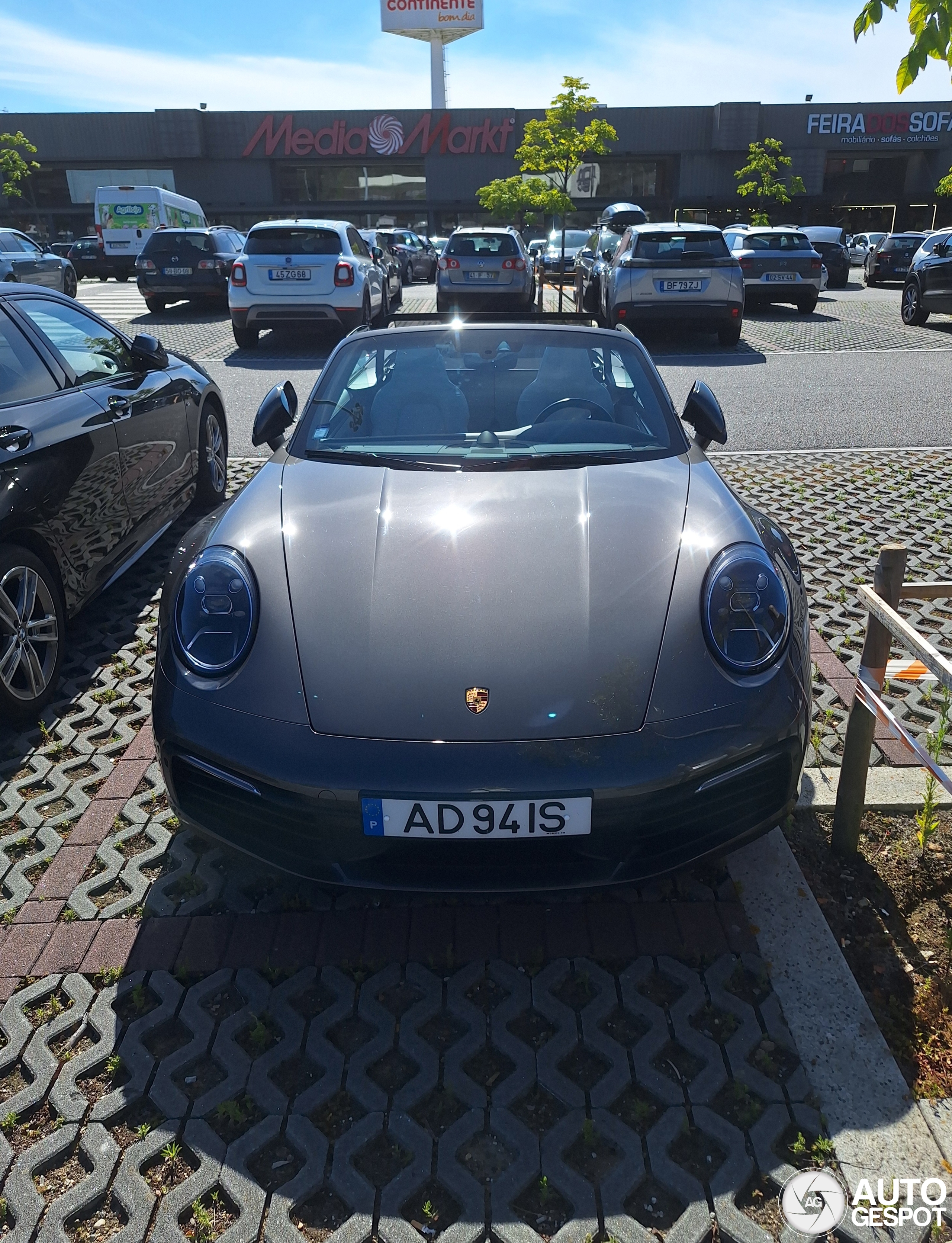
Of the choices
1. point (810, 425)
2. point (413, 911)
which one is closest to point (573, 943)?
point (413, 911)

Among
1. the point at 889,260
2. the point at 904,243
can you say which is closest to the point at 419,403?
the point at 889,260

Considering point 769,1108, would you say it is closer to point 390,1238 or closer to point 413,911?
point 390,1238

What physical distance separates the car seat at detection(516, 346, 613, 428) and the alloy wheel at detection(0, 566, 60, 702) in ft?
6.36

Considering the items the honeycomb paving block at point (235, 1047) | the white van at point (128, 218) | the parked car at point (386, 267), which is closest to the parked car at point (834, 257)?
the parked car at point (386, 267)

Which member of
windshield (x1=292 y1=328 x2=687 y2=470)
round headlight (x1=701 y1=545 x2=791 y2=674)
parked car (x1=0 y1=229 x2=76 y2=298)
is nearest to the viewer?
round headlight (x1=701 y1=545 x2=791 y2=674)

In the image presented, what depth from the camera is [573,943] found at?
7.86ft

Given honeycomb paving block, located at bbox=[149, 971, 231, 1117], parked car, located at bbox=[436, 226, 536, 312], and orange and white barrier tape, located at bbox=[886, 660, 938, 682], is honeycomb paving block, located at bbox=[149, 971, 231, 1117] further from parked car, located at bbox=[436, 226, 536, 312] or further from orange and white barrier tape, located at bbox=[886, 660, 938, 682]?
parked car, located at bbox=[436, 226, 536, 312]

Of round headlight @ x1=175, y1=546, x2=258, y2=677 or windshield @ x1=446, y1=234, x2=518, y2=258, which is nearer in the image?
round headlight @ x1=175, y1=546, x2=258, y2=677

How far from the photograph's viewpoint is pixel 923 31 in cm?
277

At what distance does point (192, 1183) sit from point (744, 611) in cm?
179

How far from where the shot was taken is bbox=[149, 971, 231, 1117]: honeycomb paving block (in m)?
1.96

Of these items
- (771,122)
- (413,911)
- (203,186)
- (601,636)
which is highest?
(771,122)

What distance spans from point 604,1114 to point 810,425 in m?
7.19

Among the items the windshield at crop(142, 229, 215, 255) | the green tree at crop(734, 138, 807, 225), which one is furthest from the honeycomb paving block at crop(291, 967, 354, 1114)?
the green tree at crop(734, 138, 807, 225)
